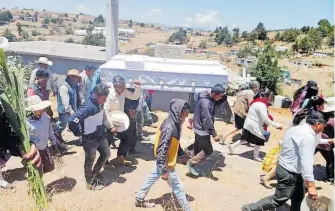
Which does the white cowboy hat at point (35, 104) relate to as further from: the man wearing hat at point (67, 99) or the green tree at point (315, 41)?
the green tree at point (315, 41)

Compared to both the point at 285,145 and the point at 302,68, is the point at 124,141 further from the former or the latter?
the point at 302,68

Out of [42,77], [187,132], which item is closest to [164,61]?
[187,132]

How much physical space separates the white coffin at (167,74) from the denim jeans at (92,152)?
329cm

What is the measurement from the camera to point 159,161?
427cm

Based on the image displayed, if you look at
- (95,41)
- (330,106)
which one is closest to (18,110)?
(330,106)

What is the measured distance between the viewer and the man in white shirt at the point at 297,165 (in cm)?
376

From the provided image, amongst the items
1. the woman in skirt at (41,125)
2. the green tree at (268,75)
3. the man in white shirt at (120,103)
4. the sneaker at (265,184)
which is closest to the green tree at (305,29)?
the green tree at (268,75)

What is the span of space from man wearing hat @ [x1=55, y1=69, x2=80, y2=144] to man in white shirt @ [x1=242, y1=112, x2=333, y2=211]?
3.66 meters

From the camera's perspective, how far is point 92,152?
Answer: 4895mm

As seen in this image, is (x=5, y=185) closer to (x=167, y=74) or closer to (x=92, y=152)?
(x=92, y=152)

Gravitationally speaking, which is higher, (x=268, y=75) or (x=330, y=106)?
(x=330, y=106)

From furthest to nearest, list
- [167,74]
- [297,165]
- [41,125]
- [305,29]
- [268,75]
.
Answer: [305,29]
[268,75]
[167,74]
[41,125]
[297,165]

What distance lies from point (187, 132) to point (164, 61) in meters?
2.29

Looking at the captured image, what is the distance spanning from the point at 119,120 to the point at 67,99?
1.27 m
